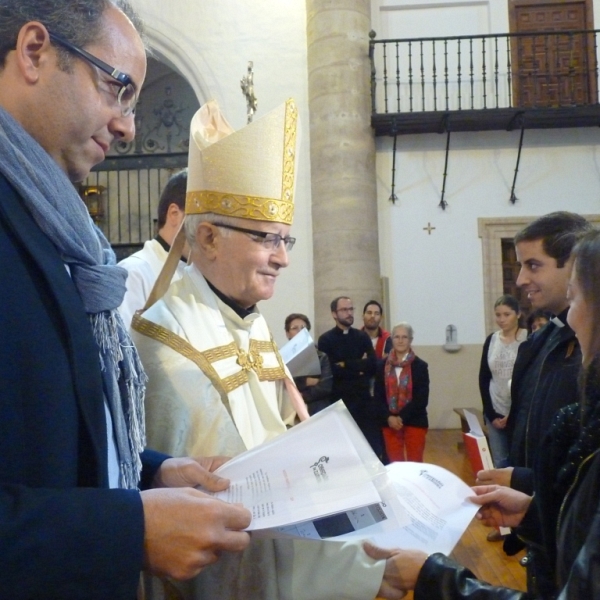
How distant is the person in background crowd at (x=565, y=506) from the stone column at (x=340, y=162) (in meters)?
5.96

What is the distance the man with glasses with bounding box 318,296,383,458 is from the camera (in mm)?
5020

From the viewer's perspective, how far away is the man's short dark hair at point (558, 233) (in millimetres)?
2467

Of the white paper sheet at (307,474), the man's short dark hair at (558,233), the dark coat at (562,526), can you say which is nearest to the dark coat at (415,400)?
the man's short dark hair at (558,233)

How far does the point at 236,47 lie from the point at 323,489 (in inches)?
324

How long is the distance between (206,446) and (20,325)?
0.74 m

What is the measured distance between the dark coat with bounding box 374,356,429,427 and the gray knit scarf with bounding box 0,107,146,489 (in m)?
4.13

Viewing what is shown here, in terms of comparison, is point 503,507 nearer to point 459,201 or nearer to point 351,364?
point 351,364

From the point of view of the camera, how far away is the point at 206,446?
1.54m

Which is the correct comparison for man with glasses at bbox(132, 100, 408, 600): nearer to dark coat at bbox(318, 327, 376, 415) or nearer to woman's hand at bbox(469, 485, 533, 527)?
woman's hand at bbox(469, 485, 533, 527)

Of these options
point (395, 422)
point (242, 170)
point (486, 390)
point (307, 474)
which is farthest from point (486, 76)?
point (307, 474)

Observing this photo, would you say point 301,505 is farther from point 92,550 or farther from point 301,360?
point 301,360

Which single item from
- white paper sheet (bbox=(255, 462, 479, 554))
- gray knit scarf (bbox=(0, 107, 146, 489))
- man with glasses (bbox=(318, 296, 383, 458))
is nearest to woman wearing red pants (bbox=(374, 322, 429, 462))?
man with glasses (bbox=(318, 296, 383, 458))

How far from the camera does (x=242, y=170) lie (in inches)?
73.7

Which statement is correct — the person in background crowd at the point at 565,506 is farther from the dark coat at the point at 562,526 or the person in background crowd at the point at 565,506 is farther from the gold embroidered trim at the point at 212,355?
the gold embroidered trim at the point at 212,355
